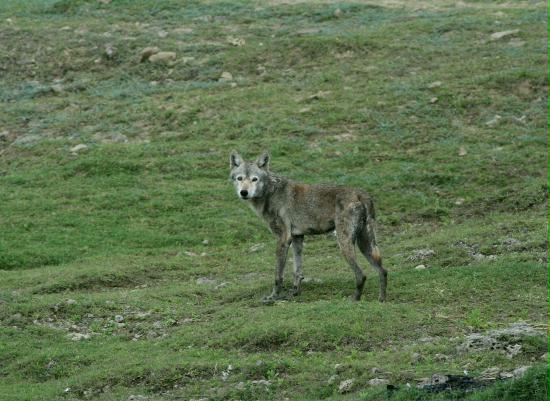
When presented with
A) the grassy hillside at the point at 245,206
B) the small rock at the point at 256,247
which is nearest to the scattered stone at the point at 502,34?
the grassy hillside at the point at 245,206

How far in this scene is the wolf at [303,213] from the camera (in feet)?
53.9

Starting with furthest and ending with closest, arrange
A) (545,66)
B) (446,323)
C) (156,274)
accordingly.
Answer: (545,66) < (156,274) < (446,323)

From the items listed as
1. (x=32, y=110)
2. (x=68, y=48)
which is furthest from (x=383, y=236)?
(x=68, y=48)

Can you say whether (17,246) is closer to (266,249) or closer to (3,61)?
(266,249)

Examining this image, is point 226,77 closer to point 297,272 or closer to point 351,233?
point 297,272

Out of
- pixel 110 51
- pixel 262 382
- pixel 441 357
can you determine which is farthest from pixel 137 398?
pixel 110 51

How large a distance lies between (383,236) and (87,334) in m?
7.45

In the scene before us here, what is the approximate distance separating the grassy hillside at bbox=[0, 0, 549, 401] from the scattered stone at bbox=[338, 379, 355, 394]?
81mm

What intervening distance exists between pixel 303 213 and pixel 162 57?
54.2 feet

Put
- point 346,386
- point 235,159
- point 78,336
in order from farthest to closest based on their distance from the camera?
point 235,159
point 78,336
point 346,386

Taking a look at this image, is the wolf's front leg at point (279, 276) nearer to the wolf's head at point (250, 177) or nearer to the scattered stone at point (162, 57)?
the wolf's head at point (250, 177)

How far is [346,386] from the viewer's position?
40.6 feet

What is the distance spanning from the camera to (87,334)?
638 inches

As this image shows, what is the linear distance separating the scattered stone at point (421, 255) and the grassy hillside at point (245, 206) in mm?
54
